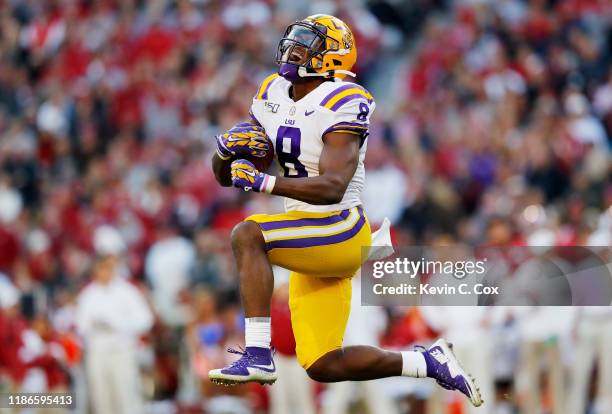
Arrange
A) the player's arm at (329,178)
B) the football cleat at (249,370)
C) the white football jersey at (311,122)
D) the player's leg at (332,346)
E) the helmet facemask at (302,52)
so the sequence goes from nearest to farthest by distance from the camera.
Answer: the football cleat at (249,370)
the player's arm at (329,178)
the white football jersey at (311,122)
the helmet facemask at (302,52)
the player's leg at (332,346)

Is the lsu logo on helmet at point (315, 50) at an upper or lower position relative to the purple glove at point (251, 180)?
upper

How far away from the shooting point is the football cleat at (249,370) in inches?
228

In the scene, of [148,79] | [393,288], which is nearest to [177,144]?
[148,79]

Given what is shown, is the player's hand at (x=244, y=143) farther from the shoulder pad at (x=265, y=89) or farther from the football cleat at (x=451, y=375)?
the football cleat at (x=451, y=375)

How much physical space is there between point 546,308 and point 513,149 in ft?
10.8

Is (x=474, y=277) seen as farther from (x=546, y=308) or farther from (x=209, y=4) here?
(x=209, y=4)

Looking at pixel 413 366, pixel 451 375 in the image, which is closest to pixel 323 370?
pixel 413 366

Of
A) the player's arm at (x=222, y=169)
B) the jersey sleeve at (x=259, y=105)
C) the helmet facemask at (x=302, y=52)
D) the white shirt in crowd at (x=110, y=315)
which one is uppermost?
the white shirt in crowd at (x=110, y=315)

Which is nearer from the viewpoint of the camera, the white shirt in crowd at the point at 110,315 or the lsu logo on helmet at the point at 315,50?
the lsu logo on helmet at the point at 315,50

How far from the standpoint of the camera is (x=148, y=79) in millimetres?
15031

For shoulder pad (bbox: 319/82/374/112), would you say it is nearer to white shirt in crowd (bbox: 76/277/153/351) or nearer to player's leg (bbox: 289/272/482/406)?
player's leg (bbox: 289/272/482/406)

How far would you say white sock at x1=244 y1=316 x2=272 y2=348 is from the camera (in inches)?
235

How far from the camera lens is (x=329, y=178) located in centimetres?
591

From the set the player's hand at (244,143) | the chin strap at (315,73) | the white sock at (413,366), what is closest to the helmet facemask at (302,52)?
the chin strap at (315,73)
